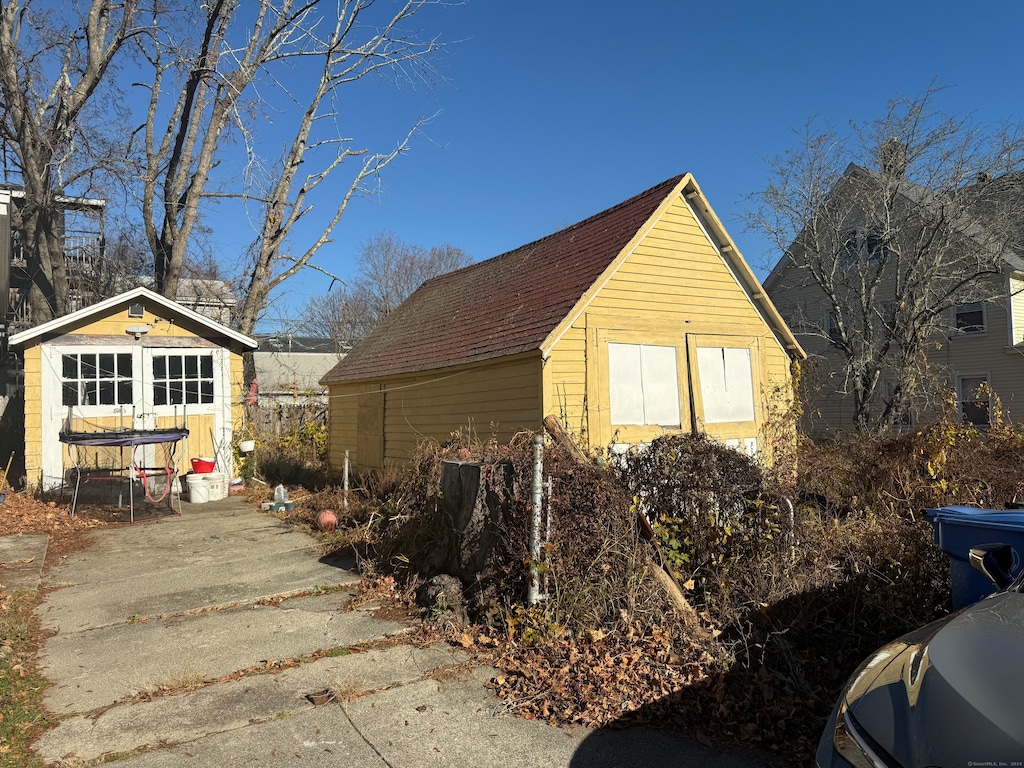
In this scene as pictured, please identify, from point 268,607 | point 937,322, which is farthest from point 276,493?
point 937,322

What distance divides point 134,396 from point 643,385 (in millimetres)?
10467

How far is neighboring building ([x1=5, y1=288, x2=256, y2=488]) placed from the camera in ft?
43.1

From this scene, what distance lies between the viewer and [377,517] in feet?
29.7

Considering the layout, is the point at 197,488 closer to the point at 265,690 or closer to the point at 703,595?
the point at 265,690

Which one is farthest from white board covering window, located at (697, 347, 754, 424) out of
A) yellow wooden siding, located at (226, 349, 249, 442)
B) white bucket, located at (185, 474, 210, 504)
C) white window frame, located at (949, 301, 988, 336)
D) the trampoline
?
white window frame, located at (949, 301, 988, 336)

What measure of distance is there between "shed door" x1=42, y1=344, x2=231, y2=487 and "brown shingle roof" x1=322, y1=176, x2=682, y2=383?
3035 millimetres

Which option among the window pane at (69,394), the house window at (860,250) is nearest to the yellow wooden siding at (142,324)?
the window pane at (69,394)

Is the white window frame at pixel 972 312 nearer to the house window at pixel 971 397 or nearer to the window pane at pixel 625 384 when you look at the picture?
the house window at pixel 971 397

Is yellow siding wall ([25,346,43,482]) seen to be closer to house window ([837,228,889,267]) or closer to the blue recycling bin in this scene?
the blue recycling bin

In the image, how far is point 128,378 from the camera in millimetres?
14047

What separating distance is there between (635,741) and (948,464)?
623 centimetres

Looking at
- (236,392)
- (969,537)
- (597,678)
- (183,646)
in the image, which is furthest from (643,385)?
(236,392)

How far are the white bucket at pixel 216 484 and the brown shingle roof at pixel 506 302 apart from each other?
3.62 m

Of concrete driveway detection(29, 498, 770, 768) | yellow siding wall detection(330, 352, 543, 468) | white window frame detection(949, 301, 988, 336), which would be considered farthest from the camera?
white window frame detection(949, 301, 988, 336)
